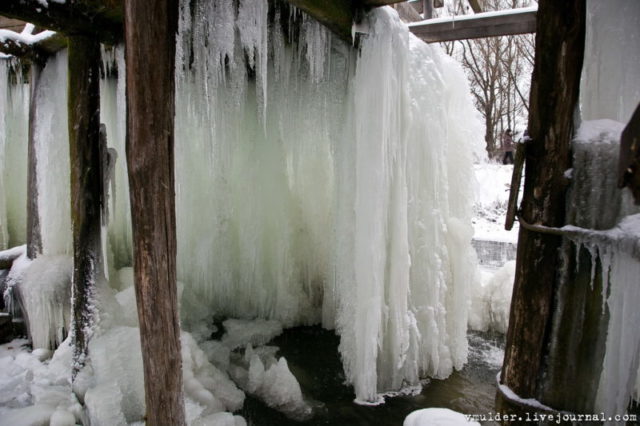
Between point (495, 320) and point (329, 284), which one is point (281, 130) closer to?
point (329, 284)

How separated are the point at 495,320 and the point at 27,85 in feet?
26.9

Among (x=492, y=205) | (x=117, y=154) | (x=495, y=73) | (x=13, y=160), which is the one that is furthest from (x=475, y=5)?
(x=495, y=73)

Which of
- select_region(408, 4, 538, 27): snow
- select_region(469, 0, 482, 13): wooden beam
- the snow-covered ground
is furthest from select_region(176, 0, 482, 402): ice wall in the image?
the snow-covered ground

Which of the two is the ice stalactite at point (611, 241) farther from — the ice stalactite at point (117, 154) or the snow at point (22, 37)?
the snow at point (22, 37)

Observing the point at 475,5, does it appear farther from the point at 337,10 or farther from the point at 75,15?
the point at 75,15

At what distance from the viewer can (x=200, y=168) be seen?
251 inches

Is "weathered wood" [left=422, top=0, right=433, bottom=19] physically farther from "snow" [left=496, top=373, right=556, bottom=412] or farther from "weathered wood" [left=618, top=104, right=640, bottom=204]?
"snow" [left=496, top=373, right=556, bottom=412]

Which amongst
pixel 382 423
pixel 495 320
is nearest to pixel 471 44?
pixel 495 320

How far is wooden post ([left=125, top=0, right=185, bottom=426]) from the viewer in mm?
2506

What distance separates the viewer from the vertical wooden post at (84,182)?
13.3 ft

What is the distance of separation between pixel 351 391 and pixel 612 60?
A: 12.5 feet

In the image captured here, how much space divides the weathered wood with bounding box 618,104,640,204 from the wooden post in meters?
2.38

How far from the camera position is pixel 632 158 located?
4.61ft

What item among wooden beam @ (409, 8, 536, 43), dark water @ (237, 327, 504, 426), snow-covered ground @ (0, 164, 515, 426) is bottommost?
dark water @ (237, 327, 504, 426)
